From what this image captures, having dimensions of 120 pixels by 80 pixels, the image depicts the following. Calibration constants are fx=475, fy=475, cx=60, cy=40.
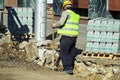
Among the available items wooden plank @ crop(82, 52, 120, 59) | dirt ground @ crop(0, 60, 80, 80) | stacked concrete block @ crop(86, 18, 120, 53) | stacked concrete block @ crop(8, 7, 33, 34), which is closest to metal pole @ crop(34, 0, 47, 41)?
dirt ground @ crop(0, 60, 80, 80)

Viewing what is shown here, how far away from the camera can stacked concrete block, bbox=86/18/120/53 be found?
1416 centimetres

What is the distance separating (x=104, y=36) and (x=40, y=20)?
3.01 metres

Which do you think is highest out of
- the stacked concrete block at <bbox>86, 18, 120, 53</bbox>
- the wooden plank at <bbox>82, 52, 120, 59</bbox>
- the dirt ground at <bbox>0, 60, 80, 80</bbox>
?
the stacked concrete block at <bbox>86, 18, 120, 53</bbox>

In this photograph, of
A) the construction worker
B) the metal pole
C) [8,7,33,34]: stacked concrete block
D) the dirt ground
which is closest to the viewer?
the dirt ground

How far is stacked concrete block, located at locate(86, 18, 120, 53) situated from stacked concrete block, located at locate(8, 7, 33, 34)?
503cm

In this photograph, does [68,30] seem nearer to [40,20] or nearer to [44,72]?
[44,72]

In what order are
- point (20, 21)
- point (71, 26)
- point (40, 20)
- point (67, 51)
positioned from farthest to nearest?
point (20, 21) → point (40, 20) → point (67, 51) → point (71, 26)

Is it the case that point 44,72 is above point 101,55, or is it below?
below

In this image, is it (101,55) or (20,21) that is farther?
(20,21)

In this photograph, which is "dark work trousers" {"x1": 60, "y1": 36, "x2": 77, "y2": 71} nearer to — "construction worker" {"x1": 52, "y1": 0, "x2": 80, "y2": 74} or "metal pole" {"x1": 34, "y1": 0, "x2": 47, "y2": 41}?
"construction worker" {"x1": 52, "y1": 0, "x2": 80, "y2": 74}

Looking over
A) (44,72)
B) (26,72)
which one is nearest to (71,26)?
(44,72)

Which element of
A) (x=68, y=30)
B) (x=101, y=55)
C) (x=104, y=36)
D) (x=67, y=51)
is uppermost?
(x=68, y=30)

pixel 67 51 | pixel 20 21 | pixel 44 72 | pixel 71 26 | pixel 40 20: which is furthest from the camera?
pixel 20 21

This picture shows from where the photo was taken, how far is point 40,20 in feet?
54.1
